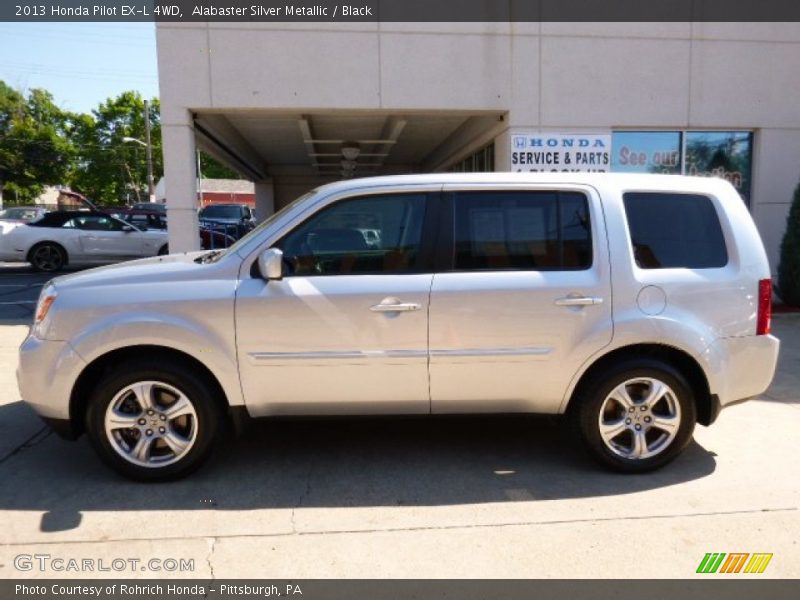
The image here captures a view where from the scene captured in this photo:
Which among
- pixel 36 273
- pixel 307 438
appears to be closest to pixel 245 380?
pixel 307 438

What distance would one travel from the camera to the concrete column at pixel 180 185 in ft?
27.8

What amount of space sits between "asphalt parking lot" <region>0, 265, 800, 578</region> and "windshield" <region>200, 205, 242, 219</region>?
761 inches

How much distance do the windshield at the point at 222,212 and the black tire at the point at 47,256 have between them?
8.46 metres

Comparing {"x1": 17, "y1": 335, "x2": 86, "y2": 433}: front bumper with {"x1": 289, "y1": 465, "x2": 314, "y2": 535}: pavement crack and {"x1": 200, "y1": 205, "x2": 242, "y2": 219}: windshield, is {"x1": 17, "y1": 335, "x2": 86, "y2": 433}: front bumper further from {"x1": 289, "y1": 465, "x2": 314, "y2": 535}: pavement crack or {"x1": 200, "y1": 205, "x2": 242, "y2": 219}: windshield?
{"x1": 200, "y1": 205, "x2": 242, "y2": 219}: windshield

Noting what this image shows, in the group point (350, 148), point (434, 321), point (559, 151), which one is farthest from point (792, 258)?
point (350, 148)

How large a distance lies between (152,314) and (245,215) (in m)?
21.2

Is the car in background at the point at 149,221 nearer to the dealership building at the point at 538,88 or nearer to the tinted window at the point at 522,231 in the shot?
the dealership building at the point at 538,88

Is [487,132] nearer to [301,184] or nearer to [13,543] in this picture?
[13,543]

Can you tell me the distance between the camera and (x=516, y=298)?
353cm

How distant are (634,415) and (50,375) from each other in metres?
3.55

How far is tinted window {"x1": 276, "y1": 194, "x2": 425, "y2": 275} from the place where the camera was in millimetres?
3582

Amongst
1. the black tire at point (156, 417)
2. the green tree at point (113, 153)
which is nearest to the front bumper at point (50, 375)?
the black tire at point (156, 417)

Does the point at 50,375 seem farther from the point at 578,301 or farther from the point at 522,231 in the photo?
the point at 578,301
